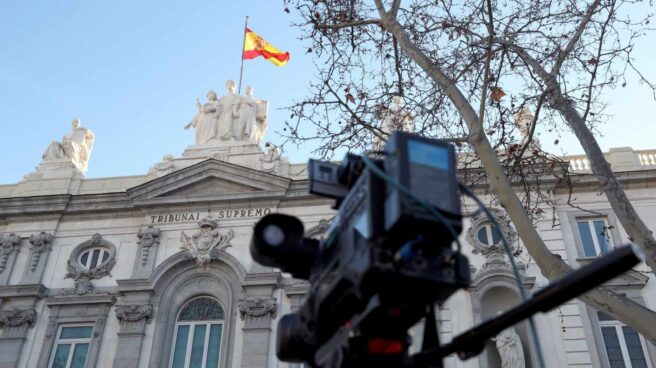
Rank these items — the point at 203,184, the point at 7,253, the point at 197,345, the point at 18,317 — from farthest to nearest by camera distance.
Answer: the point at 203,184 → the point at 7,253 → the point at 18,317 → the point at 197,345

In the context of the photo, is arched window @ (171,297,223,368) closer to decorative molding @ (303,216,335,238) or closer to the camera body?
decorative molding @ (303,216,335,238)

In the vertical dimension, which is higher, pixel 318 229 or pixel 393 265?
pixel 318 229

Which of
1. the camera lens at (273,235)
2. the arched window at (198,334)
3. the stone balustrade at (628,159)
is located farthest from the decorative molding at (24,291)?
the camera lens at (273,235)

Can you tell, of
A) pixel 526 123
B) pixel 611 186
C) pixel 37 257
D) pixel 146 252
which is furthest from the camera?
pixel 37 257

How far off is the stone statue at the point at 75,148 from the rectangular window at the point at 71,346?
24.1 feet

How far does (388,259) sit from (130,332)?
58.4 ft

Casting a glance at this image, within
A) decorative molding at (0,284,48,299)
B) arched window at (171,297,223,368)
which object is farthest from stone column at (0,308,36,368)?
arched window at (171,297,223,368)

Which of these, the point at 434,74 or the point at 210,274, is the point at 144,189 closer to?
the point at 210,274

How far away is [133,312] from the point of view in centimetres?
1927

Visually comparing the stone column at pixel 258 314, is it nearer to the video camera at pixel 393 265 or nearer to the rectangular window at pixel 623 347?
the rectangular window at pixel 623 347

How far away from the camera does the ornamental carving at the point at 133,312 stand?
1916cm

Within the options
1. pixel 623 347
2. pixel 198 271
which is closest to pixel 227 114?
pixel 198 271

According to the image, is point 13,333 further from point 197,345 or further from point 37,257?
point 197,345

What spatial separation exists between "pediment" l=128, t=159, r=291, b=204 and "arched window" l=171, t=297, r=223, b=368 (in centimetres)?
370
